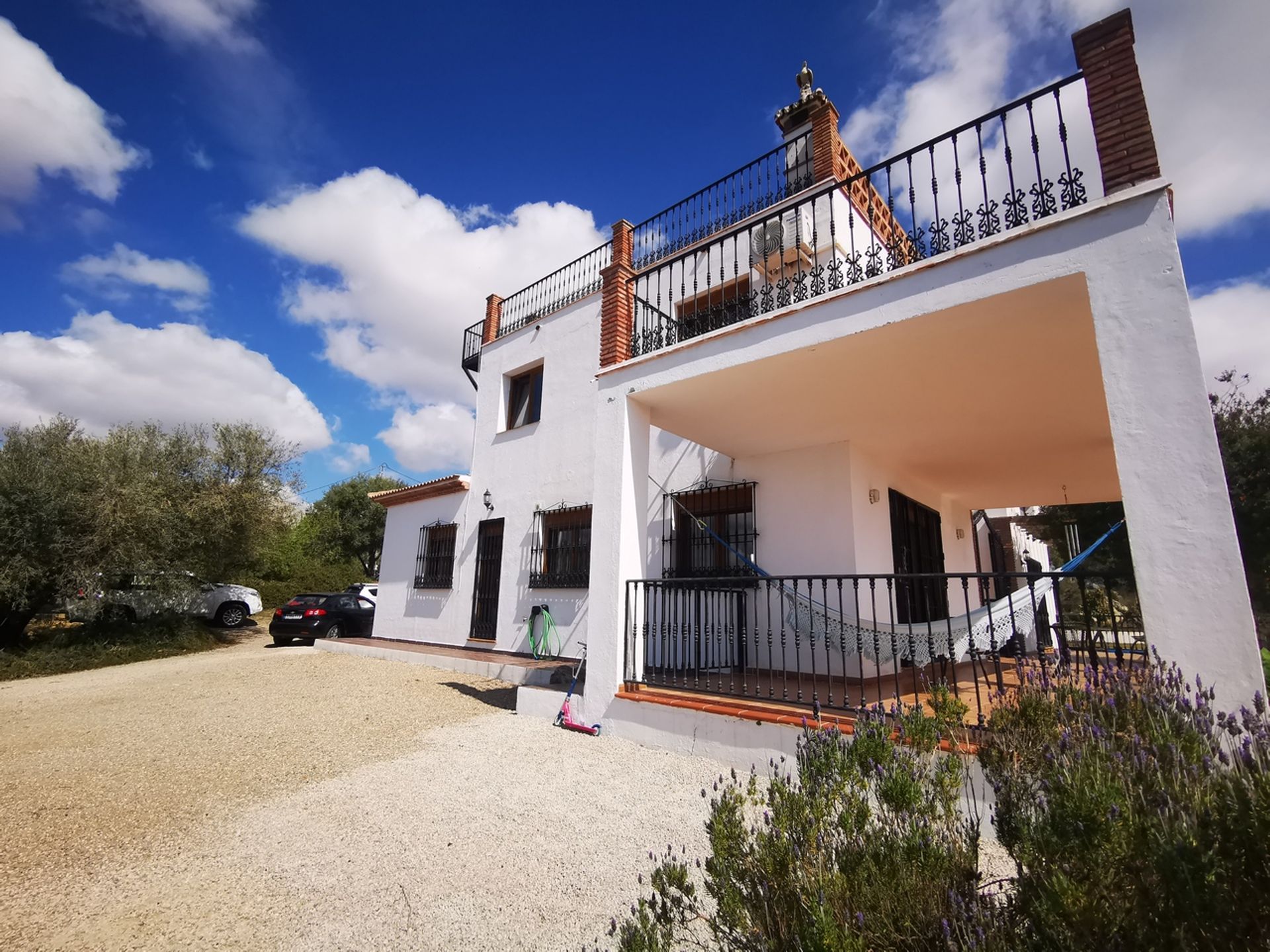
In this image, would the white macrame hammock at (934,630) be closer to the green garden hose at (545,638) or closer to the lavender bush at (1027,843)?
the lavender bush at (1027,843)

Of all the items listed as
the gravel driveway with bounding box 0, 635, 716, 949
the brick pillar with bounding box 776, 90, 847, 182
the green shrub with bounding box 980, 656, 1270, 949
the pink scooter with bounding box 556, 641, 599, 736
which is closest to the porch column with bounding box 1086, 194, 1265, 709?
the green shrub with bounding box 980, 656, 1270, 949

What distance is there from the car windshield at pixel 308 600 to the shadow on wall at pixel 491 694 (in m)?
6.81

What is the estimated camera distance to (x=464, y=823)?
3334 millimetres

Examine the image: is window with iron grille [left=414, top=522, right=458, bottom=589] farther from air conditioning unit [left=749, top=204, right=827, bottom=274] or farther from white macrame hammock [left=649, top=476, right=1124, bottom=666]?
white macrame hammock [left=649, top=476, right=1124, bottom=666]

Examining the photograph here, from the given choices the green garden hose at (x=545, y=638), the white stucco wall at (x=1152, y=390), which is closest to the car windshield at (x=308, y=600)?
the green garden hose at (x=545, y=638)

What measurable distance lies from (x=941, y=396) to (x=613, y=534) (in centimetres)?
325

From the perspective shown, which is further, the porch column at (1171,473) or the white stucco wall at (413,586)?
the white stucco wall at (413,586)

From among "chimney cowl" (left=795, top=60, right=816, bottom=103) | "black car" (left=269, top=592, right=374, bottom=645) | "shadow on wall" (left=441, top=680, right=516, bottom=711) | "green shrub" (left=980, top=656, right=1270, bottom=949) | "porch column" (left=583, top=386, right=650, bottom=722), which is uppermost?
"chimney cowl" (left=795, top=60, right=816, bottom=103)

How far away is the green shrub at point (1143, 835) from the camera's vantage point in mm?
1012

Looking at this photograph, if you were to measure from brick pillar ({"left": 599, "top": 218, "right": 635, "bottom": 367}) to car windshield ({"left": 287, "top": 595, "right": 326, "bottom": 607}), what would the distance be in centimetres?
1042

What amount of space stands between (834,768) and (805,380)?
364cm

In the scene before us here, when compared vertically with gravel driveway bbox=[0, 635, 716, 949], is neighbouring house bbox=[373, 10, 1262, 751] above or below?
above

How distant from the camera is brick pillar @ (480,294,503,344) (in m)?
12.3

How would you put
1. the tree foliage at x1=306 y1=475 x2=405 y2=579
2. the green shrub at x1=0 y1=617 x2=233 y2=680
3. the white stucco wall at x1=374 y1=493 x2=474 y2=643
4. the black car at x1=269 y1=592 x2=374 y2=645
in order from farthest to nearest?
1. the tree foliage at x1=306 y1=475 x2=405 y2=579
2. the black car at x1=269 y1=592 x2=374 y2=645
3. the white stucco wall at x1=374 y1=493 x2=474 y2=643
4. the green shrub at x1=0 y1=617 x2=233 y2=680
